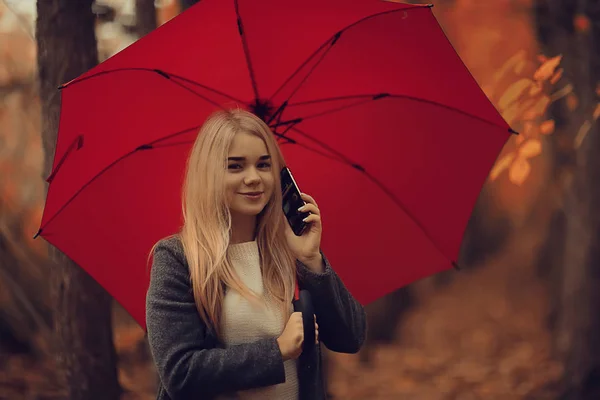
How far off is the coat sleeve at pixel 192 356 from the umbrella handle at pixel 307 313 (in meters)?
0.10

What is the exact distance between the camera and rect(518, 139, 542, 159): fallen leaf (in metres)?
4.98

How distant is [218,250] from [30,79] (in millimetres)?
3476

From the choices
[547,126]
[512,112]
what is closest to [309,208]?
[512,112]

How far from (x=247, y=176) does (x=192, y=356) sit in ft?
1.59

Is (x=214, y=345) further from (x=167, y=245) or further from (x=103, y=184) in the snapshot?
(x=103, y=184)

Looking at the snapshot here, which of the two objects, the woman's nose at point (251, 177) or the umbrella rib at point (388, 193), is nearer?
the woman's nose at point (251, 177)

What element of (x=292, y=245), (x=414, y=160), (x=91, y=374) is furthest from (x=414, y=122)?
(x=91, y=374)

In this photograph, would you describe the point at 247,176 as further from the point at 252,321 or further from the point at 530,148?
the point at 530,148

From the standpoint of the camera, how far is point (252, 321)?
6.04 ft

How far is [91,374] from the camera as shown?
3838 mm

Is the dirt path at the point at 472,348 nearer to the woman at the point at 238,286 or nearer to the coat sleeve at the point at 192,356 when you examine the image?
the woman at the point at 238,286

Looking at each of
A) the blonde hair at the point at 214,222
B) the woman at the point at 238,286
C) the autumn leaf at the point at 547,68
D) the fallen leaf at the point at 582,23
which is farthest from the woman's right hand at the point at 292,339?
the fallen leaf at the point at 582,23

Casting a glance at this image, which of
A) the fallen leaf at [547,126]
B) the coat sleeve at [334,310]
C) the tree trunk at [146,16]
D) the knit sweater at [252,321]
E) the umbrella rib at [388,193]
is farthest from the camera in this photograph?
the fallen leaf at [547,126]

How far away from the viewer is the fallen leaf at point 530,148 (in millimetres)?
4980
